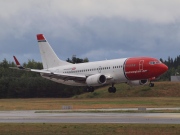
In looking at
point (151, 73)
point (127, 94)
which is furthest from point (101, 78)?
point (127, 94)

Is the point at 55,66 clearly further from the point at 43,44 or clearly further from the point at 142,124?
the point at 142,124

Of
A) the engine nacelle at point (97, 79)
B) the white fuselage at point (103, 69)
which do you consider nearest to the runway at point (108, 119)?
the white fuselage at point (103, 69)

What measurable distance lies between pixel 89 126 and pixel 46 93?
76.4 meters

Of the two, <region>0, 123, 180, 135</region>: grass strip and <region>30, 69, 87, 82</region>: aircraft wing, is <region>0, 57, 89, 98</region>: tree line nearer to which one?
<region>30, 69, 87, 82</region>: aircraft wing

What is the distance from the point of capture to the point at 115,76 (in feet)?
248

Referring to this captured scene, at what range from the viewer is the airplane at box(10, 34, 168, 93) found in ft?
239

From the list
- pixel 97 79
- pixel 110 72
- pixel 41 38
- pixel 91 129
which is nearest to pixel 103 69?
pixel 110 72

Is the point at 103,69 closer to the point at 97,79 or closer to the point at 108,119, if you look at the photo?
the point at 97,79

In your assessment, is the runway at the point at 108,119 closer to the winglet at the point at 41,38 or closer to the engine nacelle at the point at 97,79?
the engine nacelle at the point at 97,79

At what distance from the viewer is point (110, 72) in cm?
7631

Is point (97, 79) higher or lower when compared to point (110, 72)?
lower

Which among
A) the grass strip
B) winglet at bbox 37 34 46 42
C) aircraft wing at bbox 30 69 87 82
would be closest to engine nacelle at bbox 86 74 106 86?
aircraft wing at bbox 30 69 87 82

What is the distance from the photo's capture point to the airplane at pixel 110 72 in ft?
239

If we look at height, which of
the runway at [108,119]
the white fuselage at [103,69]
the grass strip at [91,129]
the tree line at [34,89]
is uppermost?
the white fuselage at [103,69]
